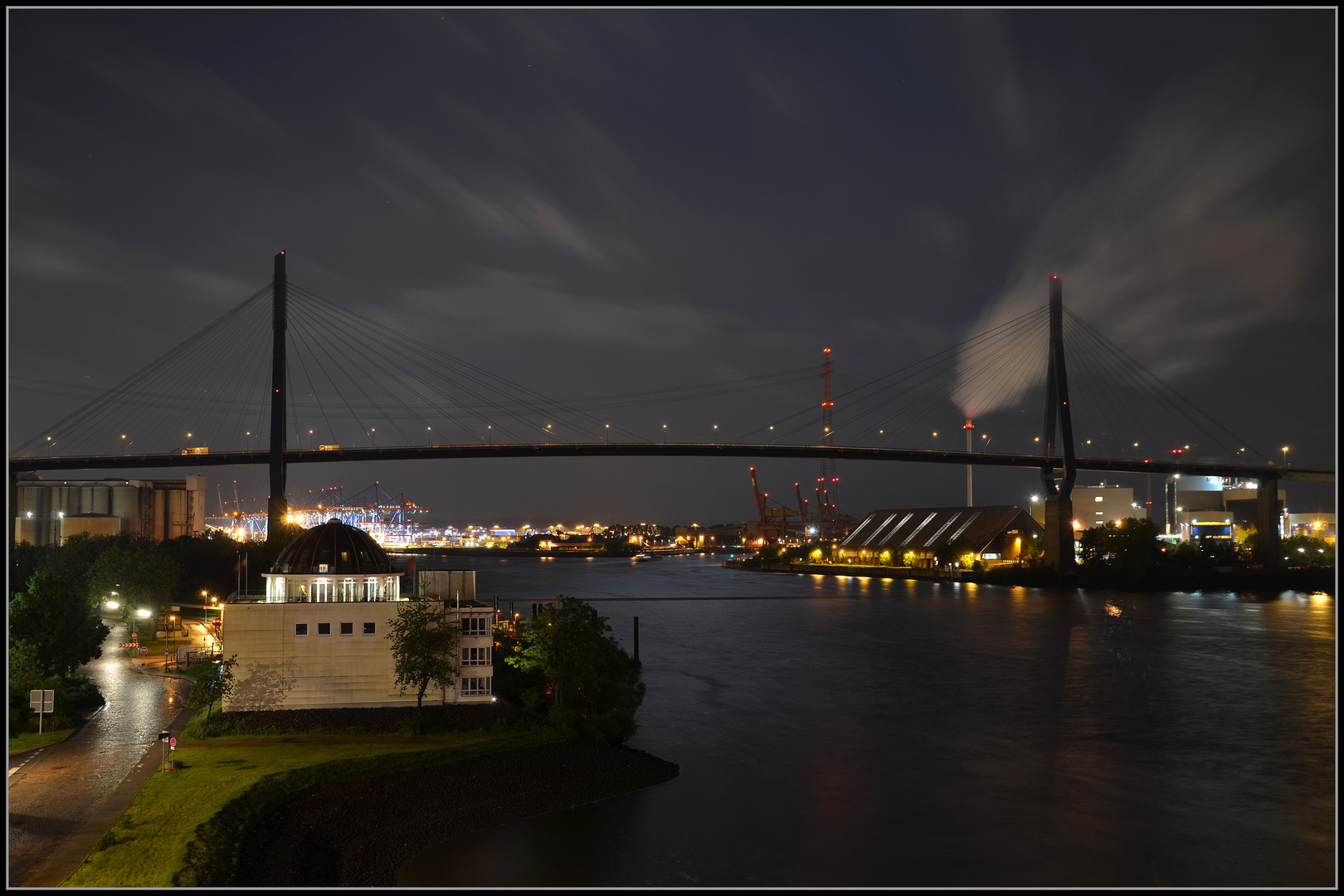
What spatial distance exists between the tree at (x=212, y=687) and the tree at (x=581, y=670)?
5.38 meters

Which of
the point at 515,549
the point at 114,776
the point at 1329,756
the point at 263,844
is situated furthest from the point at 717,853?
the point at 515,549

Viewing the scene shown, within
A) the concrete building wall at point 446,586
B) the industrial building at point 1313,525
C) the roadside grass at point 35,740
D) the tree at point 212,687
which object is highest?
the concrete building wall at point 446,586

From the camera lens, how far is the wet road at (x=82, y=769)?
9.98 m

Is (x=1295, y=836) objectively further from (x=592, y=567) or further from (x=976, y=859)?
(x=592, y=567)

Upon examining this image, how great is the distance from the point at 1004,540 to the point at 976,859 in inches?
→ 2116

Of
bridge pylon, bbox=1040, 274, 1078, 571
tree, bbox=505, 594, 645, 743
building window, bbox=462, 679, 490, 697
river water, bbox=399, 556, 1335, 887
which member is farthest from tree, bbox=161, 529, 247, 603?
bridge pylon, bbox=1040, 274, 1078, 571

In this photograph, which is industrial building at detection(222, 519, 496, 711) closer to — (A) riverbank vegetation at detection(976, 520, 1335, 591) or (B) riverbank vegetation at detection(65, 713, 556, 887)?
(B) riverbank vegetation at detection(65, 713, 556, 887)

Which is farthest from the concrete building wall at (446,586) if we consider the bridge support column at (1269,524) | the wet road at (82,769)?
the bridge support column at (1269,524)

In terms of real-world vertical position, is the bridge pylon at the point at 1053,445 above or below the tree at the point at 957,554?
above

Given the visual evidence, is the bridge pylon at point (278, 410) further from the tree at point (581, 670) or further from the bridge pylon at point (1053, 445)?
the bridge pylon at point (1053, 445)

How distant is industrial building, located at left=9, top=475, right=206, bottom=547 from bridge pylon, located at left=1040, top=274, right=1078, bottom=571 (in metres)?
54.9

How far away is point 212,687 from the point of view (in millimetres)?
15719

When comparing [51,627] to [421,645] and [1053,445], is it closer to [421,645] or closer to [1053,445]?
[421,645]

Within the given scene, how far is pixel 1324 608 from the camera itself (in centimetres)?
4088
